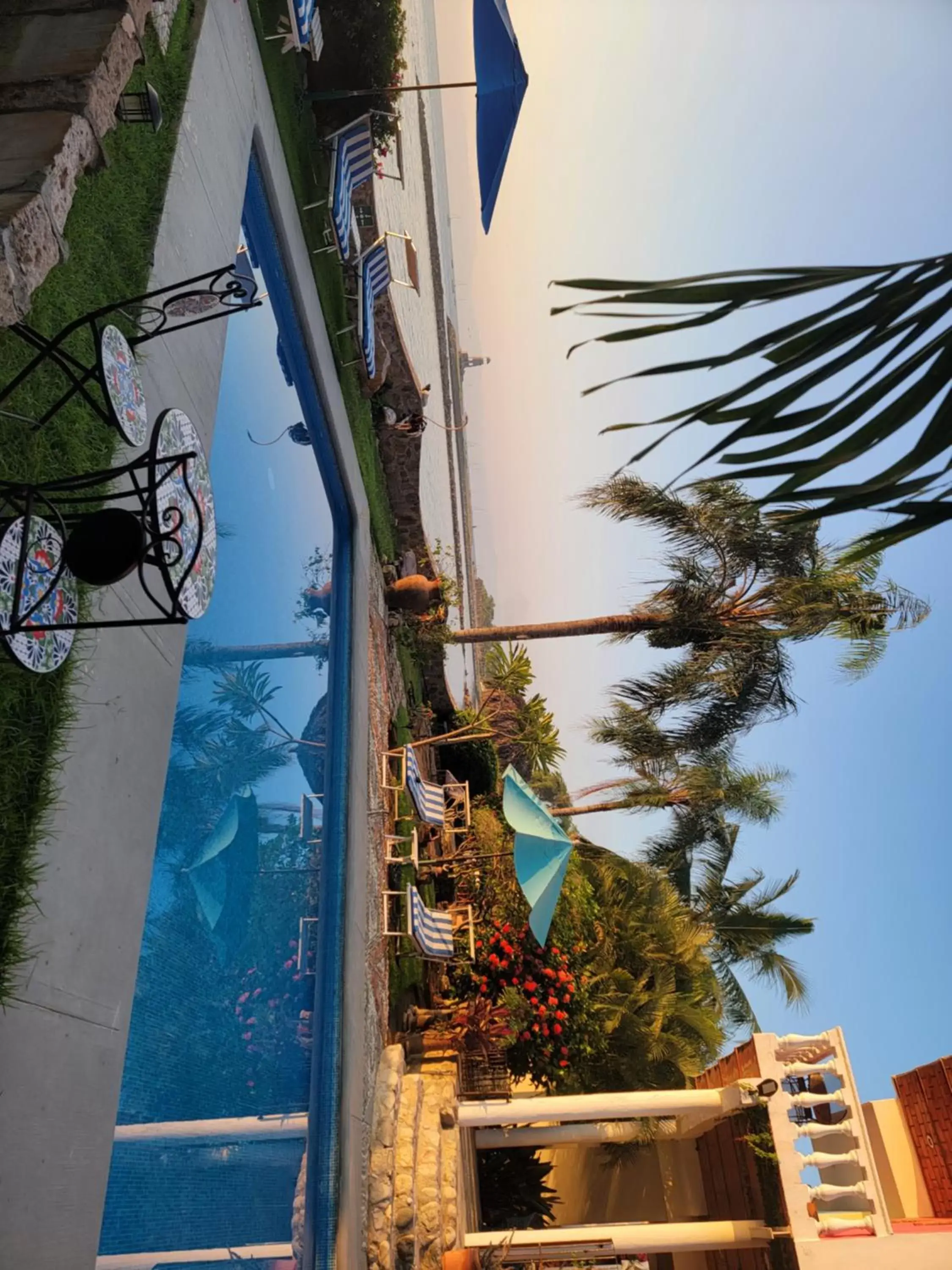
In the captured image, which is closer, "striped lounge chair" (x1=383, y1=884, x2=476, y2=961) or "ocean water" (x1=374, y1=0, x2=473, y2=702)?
"striped lounge chair" (x1=383, y1=884, x2=476, y2=961)

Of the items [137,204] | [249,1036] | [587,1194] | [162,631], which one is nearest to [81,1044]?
[162,631]

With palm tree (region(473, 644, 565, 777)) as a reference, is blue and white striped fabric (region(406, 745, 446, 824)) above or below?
below

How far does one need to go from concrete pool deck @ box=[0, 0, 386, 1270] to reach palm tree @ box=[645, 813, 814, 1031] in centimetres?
1359

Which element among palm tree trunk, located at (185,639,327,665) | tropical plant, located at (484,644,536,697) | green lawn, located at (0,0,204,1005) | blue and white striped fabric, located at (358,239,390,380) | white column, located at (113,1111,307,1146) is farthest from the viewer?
tropical plant, located at (484,644,536,697)

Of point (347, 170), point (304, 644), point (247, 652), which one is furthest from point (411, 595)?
point (247, 652)

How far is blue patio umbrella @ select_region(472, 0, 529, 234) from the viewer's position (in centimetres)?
928

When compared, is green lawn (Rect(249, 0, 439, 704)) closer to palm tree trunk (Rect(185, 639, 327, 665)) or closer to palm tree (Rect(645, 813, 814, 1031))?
palm tree trunk (Rect(185, 639, 327, 665))

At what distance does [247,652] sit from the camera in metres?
5.23

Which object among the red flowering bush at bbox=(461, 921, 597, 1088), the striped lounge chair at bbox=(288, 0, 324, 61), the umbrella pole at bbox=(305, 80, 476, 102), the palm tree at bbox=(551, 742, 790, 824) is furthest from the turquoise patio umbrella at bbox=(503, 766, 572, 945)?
the umbrella pole at bbox=(305, 80, 476, 102)

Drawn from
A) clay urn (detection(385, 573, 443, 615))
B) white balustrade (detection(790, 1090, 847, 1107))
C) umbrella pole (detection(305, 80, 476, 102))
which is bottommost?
white balustrade (detection(790, 1090, 847, 1107))

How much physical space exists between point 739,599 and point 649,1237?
328 inches

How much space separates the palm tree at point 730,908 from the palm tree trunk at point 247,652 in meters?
10.9

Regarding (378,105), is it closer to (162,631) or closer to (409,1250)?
(162,631)

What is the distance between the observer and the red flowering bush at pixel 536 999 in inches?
371
